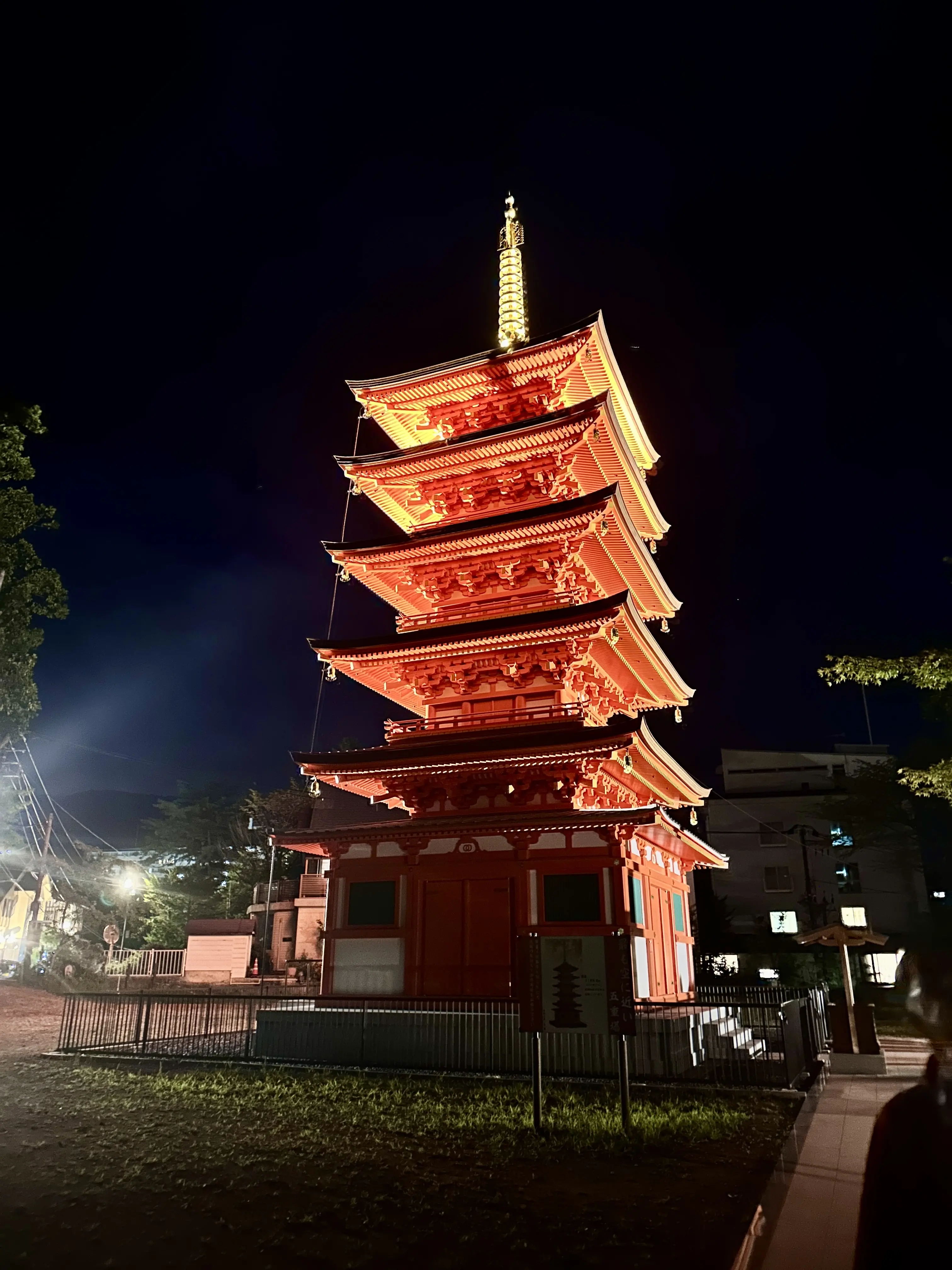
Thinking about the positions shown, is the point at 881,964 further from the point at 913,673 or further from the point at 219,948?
the point at 219,948

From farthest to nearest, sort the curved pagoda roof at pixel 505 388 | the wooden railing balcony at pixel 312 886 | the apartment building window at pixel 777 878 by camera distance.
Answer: the apartment building window at pixel 777 878
the wooden railing balcony at pixel 312 886
the curved pagoda roof at pixel 505 388

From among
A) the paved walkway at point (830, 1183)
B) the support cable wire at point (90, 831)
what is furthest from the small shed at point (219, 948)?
the support cable wire at point (90, 831)

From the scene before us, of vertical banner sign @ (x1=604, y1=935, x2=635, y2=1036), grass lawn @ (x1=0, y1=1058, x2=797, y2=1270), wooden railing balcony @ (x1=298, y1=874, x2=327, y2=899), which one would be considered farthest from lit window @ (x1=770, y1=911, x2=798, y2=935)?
vertical banner sign @ (x1=604, y1=935, x2=635, y2=1036)

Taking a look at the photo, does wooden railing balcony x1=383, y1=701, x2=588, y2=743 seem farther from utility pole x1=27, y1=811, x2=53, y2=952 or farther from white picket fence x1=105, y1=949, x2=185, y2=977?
white picket fence x1=105, y1=949, x2=185, y2=977

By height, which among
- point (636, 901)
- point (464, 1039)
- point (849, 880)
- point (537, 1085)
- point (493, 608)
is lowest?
point (464, 1039)

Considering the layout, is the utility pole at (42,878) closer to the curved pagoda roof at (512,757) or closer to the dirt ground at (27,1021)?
the dirt ground at (27,1021)

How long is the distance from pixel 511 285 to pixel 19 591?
18501 mm

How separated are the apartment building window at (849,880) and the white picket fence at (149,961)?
117ft

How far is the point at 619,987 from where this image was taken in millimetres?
11062

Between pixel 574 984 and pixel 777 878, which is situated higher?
pixel 777 878

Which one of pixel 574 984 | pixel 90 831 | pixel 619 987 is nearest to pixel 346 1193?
pixel 574 984

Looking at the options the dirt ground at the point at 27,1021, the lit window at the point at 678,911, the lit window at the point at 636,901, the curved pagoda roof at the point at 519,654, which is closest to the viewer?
the lit window at the point at 636,901

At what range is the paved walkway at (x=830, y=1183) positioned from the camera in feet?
20.6

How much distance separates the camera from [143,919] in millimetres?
49438
